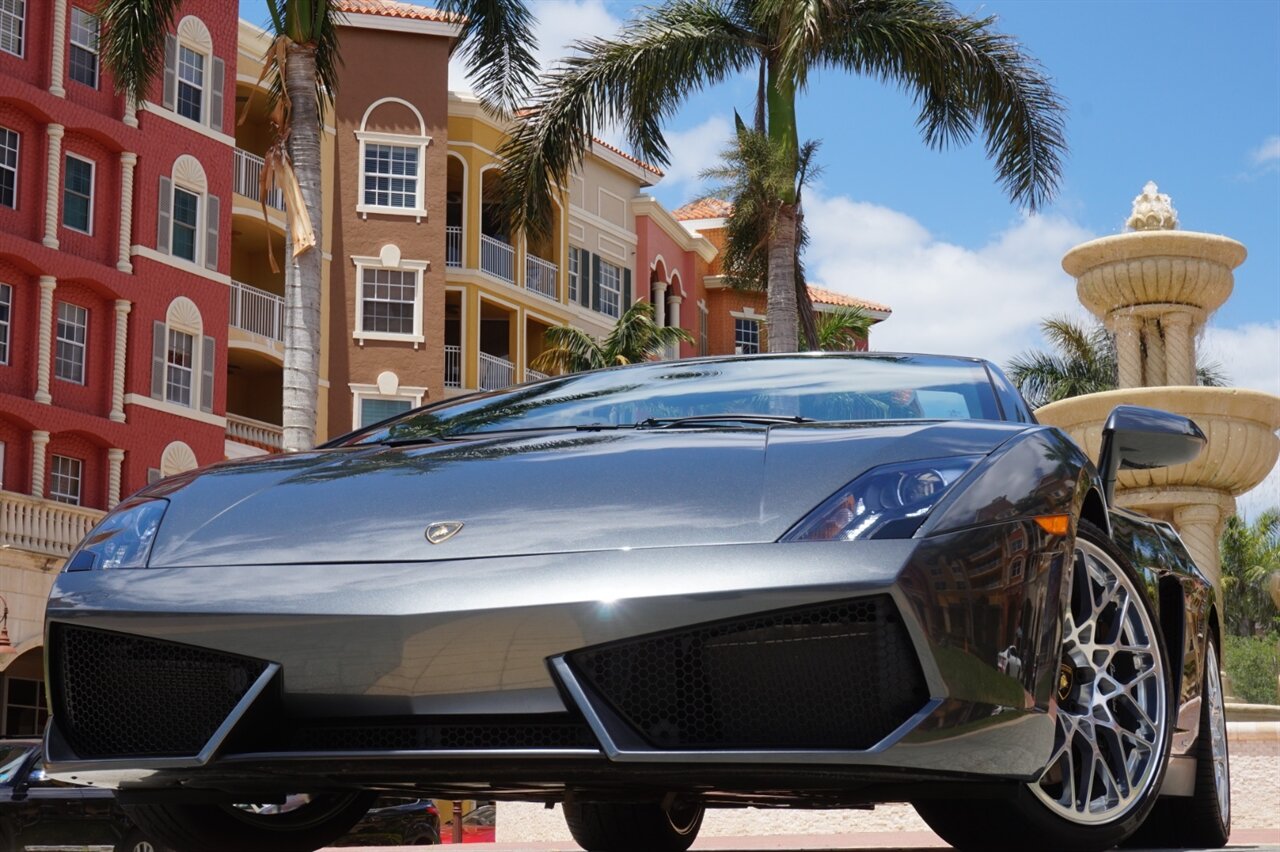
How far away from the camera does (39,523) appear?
3055 cm

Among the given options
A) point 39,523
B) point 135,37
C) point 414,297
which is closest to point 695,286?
point 414,297

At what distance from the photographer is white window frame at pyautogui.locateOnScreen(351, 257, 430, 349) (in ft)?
133

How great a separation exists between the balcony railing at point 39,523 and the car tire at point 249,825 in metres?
26.3

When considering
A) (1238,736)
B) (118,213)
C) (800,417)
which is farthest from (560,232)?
(800,417)

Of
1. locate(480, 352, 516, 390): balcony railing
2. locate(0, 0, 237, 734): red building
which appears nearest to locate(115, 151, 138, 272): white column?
locate(0, 0, 237, 734): red building

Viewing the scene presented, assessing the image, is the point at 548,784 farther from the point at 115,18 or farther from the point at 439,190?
the point at 439,190

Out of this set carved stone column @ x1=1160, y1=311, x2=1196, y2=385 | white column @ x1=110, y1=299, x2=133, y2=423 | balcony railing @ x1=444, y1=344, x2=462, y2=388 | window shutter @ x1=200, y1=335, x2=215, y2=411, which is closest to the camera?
carved stone column @ x1=1160, y1=311, x2=1196, y2=385

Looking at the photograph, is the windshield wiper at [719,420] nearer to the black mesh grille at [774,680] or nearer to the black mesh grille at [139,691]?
the black mesh grille at [774,680]

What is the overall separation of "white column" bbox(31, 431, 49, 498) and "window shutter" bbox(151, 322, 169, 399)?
304 centimetres

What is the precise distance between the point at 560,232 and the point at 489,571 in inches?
1726

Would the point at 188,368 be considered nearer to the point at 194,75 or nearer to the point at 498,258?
the point at 194,75

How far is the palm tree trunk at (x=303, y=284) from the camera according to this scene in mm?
18953

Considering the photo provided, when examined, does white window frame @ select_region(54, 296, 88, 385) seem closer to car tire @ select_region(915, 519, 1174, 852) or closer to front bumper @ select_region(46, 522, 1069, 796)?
car tire @ select_region(915, 519, 1174, 852)

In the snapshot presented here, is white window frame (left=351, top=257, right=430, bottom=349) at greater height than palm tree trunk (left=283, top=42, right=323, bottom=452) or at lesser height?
greater
